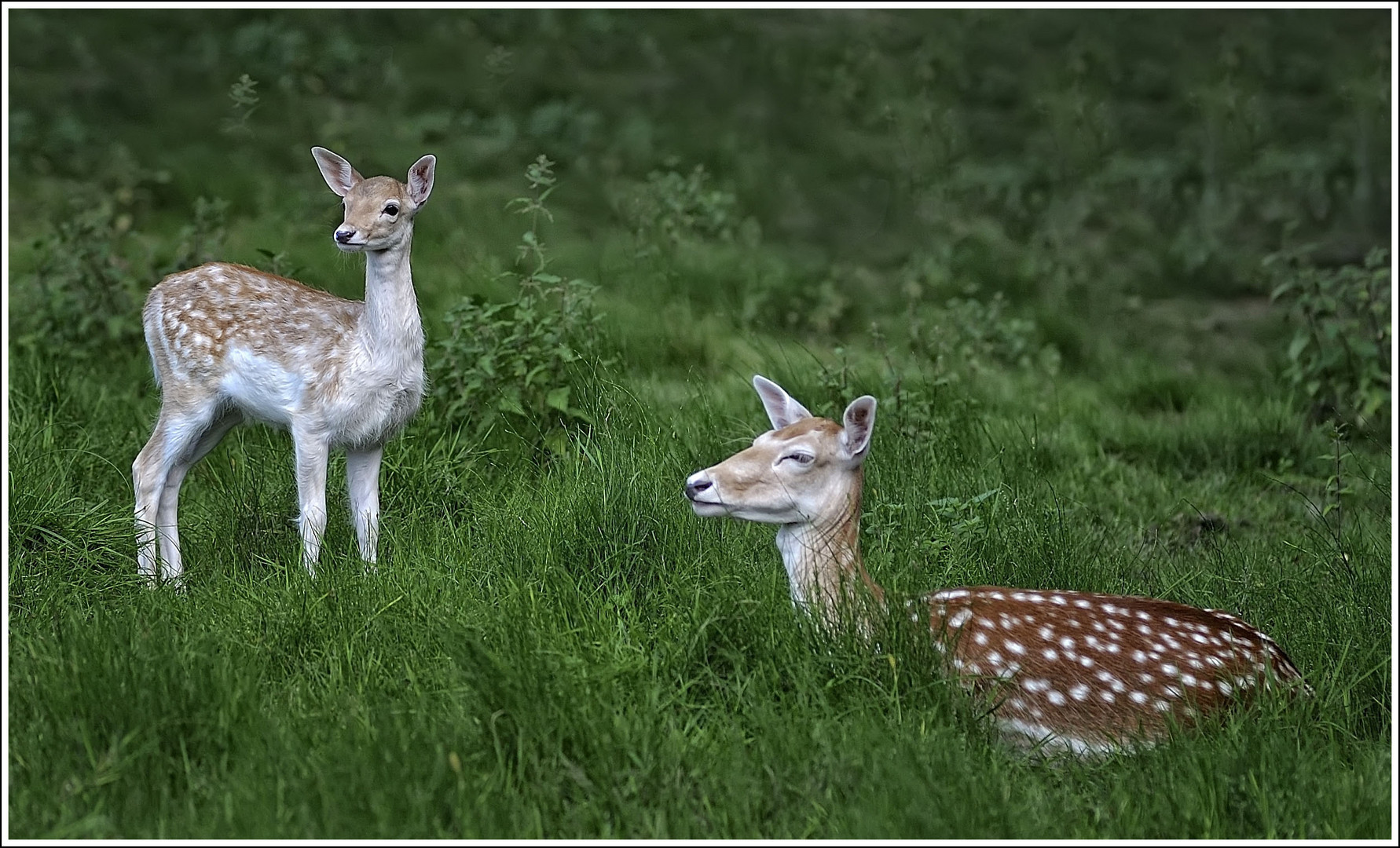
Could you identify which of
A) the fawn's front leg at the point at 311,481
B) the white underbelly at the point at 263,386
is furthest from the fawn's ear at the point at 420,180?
the fawn's front leg at the point at 311,481

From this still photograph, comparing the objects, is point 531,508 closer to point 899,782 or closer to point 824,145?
point 899,782

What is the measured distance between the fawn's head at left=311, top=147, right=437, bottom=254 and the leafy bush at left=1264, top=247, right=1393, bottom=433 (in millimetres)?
4426

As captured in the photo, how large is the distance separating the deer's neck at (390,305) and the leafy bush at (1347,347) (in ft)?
14.6

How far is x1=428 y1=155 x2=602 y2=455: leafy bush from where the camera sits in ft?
19.8

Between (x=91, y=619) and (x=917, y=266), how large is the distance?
5.87m

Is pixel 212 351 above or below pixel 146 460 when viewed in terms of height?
above

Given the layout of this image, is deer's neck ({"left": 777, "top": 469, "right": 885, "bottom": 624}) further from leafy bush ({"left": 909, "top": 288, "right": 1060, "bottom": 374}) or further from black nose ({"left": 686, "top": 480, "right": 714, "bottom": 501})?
leafy bush ({"left": 909, "top": 288, "right": 1060, "bottom": 374})

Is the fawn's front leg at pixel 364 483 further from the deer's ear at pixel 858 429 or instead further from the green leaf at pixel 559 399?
the deer's ear at pixel 858 429

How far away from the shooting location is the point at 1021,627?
13.8ft

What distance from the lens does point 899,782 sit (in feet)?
11.7

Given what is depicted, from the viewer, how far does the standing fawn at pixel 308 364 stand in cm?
516

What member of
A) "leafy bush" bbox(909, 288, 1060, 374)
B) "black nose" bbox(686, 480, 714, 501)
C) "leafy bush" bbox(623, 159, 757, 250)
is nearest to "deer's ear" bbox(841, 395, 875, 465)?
"black nose" bbox(686, 480, 714, 501)

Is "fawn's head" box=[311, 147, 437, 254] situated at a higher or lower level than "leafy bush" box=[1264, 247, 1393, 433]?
higher

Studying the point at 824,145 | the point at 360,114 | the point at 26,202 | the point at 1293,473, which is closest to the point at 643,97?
the point at 824,145
